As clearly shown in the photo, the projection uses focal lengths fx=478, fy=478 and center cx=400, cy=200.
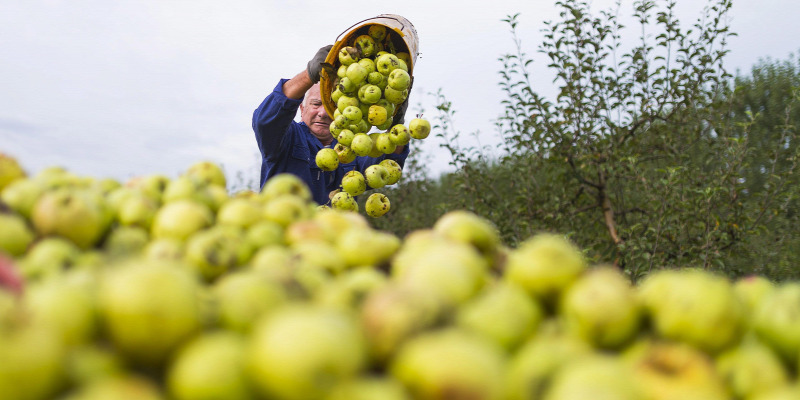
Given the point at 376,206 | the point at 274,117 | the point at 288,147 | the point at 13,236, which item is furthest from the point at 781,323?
the point at 288,147

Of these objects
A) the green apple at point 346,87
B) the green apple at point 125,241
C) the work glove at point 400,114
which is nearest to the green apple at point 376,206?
the work glove at point 400,114

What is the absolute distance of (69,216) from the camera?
1243 mm

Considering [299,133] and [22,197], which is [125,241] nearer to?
[22,197]

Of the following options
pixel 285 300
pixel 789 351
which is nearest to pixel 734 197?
pixel 789 351

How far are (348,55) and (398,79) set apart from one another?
481 millimetres

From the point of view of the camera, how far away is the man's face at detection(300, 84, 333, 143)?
18.0ft

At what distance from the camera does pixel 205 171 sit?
5.91 feet

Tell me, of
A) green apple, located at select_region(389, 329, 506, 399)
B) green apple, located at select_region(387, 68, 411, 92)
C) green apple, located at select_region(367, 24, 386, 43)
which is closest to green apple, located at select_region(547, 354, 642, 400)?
green apple, located at select_region(389, 329, 506, 399)

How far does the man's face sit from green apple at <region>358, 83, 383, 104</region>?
1595 millimetres

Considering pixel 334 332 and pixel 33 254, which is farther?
pixel 33 254

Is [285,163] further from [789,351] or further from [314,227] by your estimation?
[789,351]

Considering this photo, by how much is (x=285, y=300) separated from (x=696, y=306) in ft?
2.82

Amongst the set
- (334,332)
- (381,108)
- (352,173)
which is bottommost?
(334,332)

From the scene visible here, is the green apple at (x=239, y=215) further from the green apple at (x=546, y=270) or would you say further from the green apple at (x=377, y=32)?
the green apple at (x=377, y=32)
